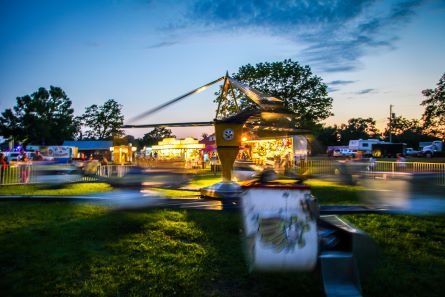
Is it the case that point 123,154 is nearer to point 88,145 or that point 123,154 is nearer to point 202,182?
point 202,182

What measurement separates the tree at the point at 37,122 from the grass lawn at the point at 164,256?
6513 centimetres

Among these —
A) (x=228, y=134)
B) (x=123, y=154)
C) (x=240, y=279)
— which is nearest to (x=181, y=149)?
(x=123, y=154)

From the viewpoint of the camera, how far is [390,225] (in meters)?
7.95

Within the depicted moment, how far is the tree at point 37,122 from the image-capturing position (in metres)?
66.2

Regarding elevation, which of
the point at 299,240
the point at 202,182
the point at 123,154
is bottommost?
the point at 202,182

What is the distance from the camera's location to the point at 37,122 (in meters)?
66.1

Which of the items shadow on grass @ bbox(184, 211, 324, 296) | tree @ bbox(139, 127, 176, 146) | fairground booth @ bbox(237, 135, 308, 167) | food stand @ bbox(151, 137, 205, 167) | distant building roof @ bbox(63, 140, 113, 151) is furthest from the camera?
tree @ bbox(139, 127, 176, 146)

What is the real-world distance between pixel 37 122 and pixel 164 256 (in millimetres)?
70340

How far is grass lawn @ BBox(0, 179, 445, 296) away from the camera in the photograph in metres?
4.57

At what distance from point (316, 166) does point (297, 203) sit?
58.2ft

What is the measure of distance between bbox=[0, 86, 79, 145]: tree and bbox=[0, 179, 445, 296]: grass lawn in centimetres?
6513

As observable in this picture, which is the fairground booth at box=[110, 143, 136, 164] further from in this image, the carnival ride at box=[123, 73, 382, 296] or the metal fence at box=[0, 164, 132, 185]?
the carnival ride at box=[123, 73, 382, 296]

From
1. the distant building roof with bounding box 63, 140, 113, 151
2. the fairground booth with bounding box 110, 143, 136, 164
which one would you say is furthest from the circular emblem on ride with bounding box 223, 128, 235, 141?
the distant building roof with bounding box 63, 140, 113, 151

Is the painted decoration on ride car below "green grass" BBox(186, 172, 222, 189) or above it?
above
